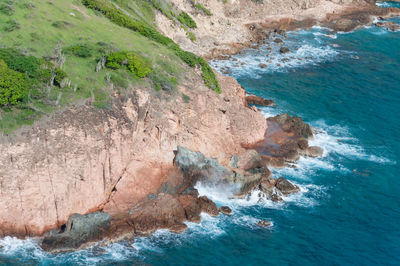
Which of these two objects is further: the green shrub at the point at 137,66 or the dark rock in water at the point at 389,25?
the dark rock in water at the point at 389,25

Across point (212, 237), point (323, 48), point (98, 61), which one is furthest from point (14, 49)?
point (323, 48)

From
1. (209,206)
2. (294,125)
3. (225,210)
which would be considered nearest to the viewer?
(209,206)

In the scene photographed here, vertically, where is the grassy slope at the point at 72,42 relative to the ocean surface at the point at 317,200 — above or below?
above

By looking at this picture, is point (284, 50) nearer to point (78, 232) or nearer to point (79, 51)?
point (79, 51)

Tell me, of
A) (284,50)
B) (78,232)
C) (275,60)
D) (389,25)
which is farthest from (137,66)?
(389,25)

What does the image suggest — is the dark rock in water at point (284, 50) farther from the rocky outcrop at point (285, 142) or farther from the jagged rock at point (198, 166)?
the jagged rock at point (198, 166)

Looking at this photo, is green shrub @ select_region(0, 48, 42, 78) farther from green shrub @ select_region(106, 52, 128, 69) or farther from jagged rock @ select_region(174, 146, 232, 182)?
jagged rock @ select_region(174, 146, 232, 182)

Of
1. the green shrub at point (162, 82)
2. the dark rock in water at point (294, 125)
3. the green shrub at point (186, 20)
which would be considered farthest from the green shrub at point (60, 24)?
the green shrub at point (186, 20)
